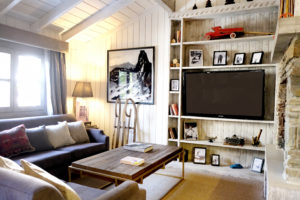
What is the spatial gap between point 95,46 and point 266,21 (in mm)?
3218

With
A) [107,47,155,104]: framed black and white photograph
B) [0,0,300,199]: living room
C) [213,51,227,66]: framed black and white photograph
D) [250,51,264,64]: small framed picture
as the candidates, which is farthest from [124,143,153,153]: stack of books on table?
[250,51,264,64]: small framed picture

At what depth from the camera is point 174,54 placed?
167 inches

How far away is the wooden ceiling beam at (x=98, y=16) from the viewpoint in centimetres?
365

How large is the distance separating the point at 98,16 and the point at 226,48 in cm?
222

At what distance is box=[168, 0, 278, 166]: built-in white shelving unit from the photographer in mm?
3504

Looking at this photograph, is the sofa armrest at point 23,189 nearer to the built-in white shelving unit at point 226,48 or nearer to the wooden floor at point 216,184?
the wooden floor at point 216,184

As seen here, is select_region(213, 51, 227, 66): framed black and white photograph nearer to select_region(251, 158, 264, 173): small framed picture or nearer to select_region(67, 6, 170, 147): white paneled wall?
select_region(67, 6, 170, 147): white paneled wall

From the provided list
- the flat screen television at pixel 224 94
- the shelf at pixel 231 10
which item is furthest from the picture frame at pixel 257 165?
the shelf at pixel 231 10

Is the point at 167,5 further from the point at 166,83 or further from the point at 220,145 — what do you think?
the point at 220,145

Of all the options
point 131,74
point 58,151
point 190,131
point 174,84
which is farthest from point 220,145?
point 58,151

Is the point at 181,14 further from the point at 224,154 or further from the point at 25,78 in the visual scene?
the point at 25,78

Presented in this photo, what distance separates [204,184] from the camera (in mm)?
3023

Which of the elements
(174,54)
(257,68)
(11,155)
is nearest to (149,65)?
(174,54)

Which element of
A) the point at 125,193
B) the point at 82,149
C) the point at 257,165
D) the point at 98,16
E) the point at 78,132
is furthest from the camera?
the point at 98,16
